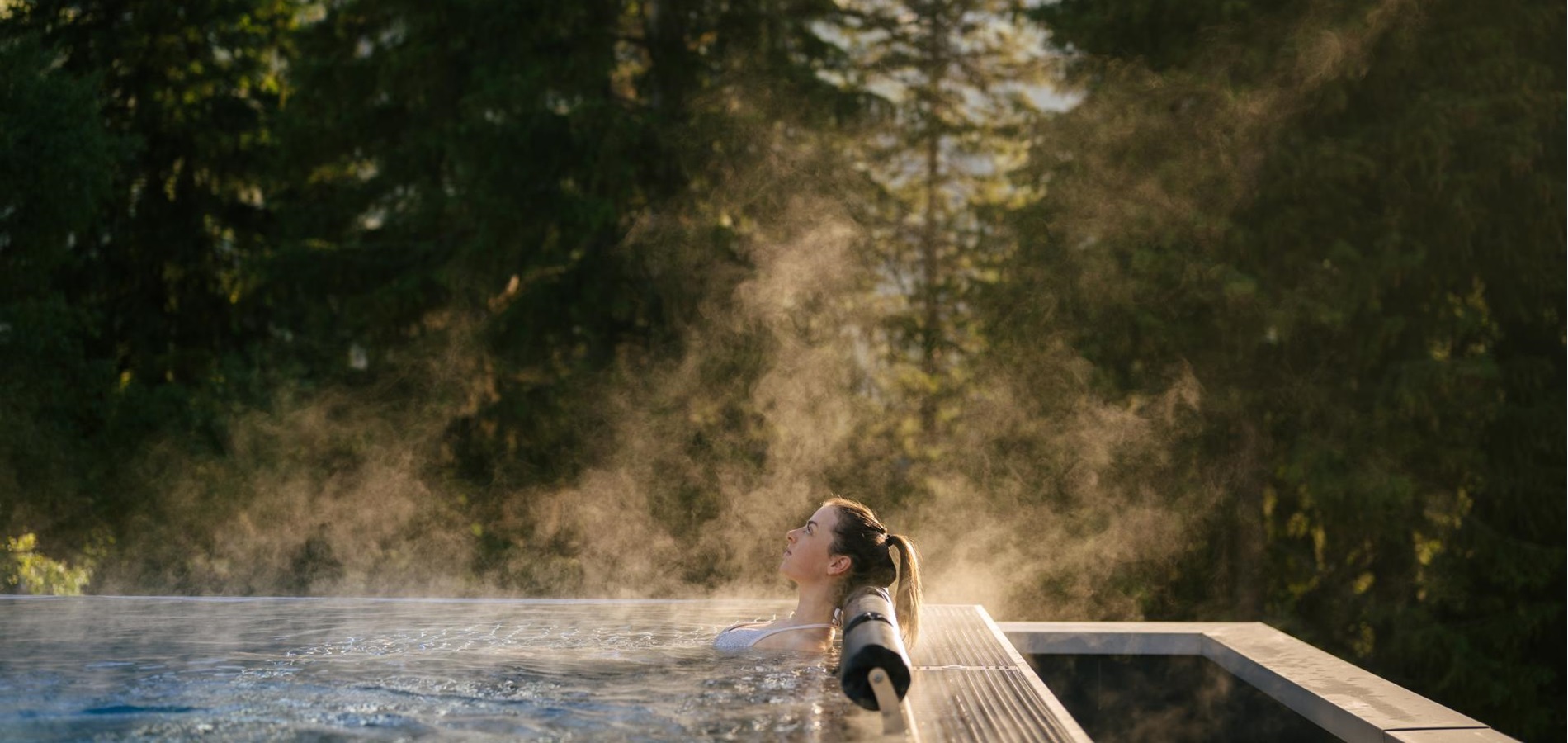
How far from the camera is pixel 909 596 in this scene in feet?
12.7

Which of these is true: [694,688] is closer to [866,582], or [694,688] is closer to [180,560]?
[866,582]

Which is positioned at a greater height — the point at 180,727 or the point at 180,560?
the point at 180,727

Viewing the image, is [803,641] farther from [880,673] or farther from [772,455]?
[772,455]

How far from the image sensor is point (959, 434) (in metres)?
10.2

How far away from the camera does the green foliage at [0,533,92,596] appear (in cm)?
955

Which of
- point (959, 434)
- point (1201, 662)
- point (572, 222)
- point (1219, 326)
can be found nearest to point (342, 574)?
point (572, 222)

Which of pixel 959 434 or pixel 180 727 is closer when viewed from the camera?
pixel 180 727

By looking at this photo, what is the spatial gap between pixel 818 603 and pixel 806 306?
6.83 metres

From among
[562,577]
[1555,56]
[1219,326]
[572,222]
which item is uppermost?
[1555,56]

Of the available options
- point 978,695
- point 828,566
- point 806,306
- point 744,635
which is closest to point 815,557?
point 828,566

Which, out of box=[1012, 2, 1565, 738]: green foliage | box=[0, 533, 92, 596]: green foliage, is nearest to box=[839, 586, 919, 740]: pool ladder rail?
box=[1012, 2, 1565, 738]: green foliage

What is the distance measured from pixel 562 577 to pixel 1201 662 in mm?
5767

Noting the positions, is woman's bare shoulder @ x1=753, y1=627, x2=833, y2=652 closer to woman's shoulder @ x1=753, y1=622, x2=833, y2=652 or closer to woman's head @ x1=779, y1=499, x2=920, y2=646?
woman's shoulder @ x1=753, y1=622, x2=833, y2=652

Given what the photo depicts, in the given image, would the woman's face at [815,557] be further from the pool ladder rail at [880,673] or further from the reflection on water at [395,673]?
the pool ladder rail at [880,673]
